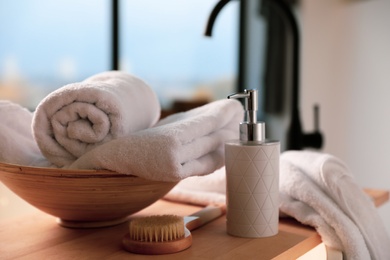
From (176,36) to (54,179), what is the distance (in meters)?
1.84

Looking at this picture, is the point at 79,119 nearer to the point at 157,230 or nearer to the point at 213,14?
the point at 157,230

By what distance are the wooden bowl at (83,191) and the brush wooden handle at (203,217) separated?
0.06 meters

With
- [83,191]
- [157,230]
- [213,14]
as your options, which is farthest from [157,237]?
[213,14]

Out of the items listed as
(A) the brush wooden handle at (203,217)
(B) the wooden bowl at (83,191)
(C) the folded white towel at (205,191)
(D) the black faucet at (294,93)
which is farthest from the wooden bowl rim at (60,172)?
(D) the black faucet at (294,93)

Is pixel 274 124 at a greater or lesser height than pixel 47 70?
lesser

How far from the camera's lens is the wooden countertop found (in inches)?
A: 24.1

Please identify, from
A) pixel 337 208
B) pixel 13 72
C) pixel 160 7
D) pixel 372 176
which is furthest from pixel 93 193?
pixel 372 176

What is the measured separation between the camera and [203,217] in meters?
0.75

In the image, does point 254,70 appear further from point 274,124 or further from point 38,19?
point 38,19

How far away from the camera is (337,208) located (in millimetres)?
725

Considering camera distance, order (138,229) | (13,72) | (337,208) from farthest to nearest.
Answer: (13,72) < (337,208) < (138,229)

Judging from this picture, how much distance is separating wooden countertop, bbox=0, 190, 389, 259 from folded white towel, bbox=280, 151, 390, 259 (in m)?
0.03

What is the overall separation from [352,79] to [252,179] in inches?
73.8

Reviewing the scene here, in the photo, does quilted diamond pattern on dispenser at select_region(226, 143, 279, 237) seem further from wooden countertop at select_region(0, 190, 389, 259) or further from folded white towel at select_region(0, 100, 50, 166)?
folded white towel at select_region(0, 100, 50, 166)
